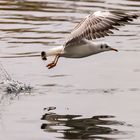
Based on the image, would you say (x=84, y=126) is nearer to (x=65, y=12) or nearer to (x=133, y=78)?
(x=133, y=78)

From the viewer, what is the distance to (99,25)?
41.7 ft

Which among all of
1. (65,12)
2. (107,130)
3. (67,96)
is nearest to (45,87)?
(67,96)

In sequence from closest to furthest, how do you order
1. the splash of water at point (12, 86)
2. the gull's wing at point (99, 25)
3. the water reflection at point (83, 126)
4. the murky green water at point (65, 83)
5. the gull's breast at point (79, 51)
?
1. the water reflection at point (83, 126)
2. the murky green water at point (65, 83)
3. the gull's wing at point (99, 25)
4. the gull's breast at point (79, 51)
5. the splash of water at point (12, 86)

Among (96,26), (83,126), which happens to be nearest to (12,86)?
(96,26)

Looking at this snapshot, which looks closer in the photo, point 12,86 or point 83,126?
point 83,126

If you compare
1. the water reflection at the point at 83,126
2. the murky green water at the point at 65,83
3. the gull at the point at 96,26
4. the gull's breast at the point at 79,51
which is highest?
the gull at the point at 96,26

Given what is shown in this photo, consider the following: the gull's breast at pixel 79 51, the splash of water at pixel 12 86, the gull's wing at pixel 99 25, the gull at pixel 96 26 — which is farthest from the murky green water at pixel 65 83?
the gull's wing at pixel 99 25

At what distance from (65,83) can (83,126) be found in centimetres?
267

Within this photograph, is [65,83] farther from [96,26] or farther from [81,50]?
[96,26]

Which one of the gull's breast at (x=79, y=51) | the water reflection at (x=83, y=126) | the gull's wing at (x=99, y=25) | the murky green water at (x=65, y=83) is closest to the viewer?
the water reflection at (x=83, y=126)

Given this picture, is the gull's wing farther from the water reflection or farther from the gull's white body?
the water reflection

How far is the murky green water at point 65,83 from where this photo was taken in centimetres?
1122

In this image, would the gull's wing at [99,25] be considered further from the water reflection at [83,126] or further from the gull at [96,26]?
the water reflection at [83,126]

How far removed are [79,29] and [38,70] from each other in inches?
100
